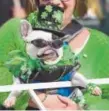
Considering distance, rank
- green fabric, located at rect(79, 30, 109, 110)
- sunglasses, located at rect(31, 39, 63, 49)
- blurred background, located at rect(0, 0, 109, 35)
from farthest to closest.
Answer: blurred background, located at rect(0, 0, 109, 35)
green fabric, located at rect(79, 30, 109, 110)
sunglasses, located at rect(31, 39, 63, 49)

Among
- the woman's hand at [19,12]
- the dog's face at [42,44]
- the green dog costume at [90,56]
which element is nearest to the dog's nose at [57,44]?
the dog's face at [42,44]

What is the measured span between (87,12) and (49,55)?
0.32m

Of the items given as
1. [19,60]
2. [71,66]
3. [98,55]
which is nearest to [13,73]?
[19,60]

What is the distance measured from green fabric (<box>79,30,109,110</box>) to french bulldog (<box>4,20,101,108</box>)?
0.08m

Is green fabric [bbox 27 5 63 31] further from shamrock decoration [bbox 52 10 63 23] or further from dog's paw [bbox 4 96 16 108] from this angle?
dog's paw [bbox 4 96 16 108]

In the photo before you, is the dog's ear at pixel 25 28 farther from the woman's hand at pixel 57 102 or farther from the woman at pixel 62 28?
the woman's hand at pixel 57 102

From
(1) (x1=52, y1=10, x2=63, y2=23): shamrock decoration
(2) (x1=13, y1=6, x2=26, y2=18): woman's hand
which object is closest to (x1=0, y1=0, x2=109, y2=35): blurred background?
(2) (x1=13, y1=6, x2=26, y2=18): woman's hand

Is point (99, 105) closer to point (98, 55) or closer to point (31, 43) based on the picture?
point (98, 55)

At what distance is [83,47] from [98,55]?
0.05 m

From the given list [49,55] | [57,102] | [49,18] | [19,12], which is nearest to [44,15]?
[49,18]

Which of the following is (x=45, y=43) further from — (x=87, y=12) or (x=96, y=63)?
(x=87, y=12)

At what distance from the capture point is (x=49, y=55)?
53.1 inches

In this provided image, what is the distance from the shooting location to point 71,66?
1380 mm

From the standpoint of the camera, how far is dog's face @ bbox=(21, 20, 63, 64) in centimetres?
134
